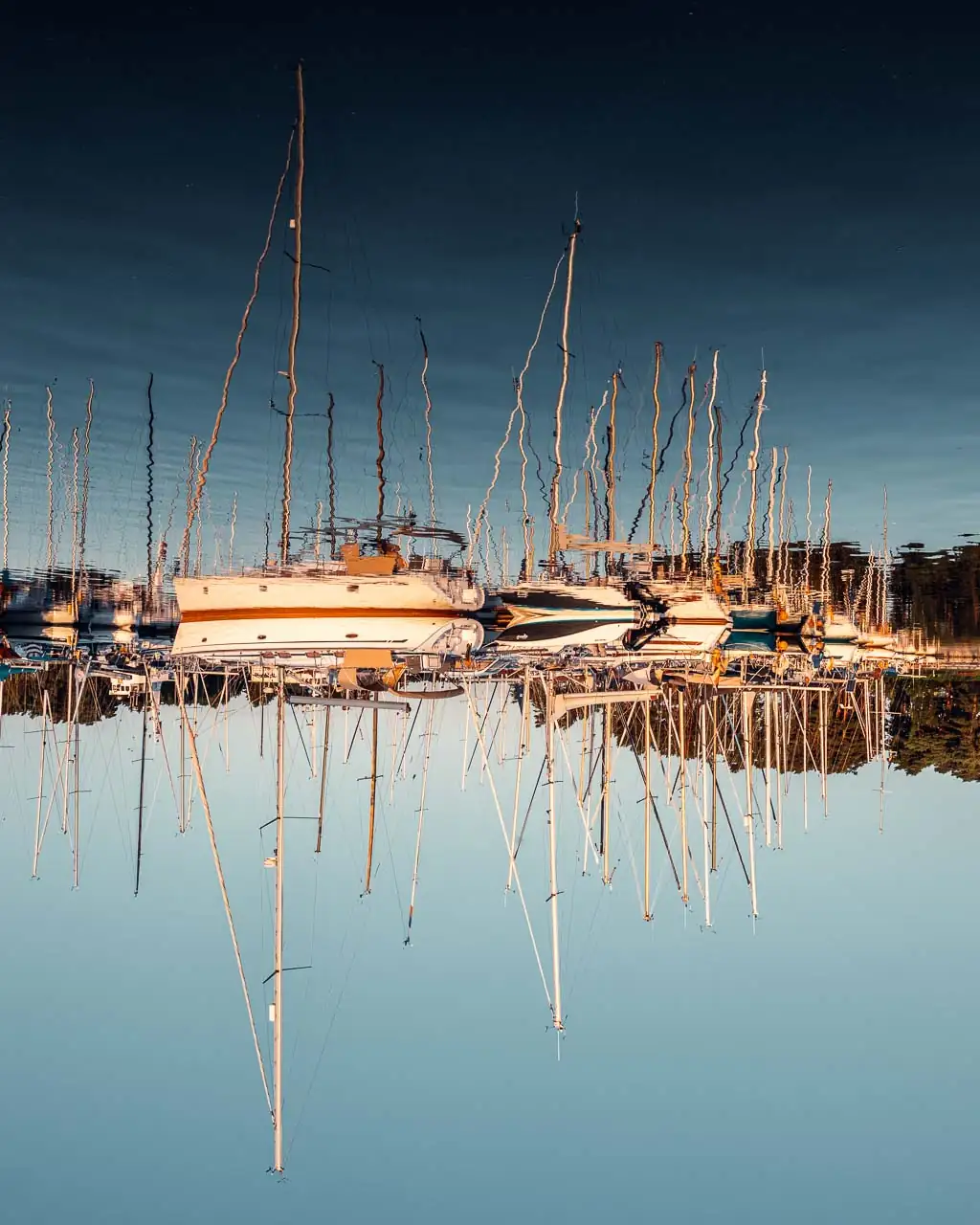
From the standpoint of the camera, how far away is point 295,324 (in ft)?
46.8

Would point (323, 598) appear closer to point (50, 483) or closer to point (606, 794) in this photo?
point (606, 794)

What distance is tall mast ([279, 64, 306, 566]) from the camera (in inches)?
541

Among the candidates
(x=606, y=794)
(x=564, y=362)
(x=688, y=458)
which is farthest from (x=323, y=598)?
(x=688, y=458)

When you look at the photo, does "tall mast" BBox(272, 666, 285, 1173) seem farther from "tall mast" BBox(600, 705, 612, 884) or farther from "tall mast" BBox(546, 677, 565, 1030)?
"tall mast" BBox(600, 705, 612, 884)

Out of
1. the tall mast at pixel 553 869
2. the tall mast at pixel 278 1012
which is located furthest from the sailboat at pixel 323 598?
the tall mast at pixel 278 1012

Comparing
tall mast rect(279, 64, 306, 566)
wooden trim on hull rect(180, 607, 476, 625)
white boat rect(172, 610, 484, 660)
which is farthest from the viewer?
tall mast rect(279, 64, 306, 566)

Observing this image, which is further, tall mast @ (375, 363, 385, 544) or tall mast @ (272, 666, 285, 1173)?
tall mast @ (375, 363, 385, 544)

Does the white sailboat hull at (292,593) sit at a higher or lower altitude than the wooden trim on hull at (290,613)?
higher

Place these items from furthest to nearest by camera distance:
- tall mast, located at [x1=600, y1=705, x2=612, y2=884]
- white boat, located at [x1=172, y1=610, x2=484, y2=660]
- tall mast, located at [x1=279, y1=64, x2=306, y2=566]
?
tall mast, located at [x1=279, y1=64, x2=306, y2=566] < tall mast, located at [x1=600, y1=705, x2=612, y2=884] < white boat, located at [x1=172, y1=610, x2=484, y2=660]

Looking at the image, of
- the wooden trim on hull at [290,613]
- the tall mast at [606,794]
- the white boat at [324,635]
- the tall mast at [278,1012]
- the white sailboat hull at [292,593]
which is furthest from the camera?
the wooden trim on hull at [290,613]

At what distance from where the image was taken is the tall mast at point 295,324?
1374 cm

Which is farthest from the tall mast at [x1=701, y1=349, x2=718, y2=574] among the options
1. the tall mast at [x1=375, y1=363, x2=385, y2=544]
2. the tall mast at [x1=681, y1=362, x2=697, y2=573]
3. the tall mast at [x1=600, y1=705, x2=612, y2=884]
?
the tall mast at [x1=600, y1=705, x2=612, y2=884]

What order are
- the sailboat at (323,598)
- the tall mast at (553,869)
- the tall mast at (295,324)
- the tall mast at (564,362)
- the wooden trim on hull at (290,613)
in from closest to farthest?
the tall mast at (553,869), the sailboat at (323,598), the wooden trim on hull at (290,613), the tall mast at (295,324), the tall mast at (564,362)

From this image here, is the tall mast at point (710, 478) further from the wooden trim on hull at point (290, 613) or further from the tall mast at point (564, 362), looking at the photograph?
the wooden trim on hull at point (290, 613)
